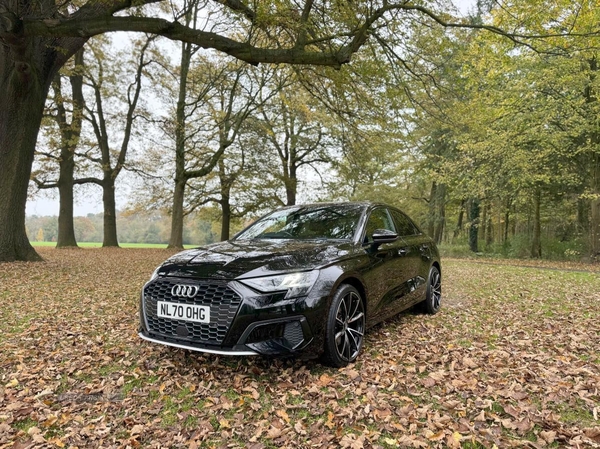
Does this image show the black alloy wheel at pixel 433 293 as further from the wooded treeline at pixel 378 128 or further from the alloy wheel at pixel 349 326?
the wooded treeline at pixel 378 128

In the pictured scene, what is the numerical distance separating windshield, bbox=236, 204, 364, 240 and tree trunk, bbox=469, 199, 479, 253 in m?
18.7

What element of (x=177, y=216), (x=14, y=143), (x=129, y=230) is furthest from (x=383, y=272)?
(x=129, y=230)

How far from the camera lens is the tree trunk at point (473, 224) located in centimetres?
2092

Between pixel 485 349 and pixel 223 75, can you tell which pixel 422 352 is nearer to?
pixel 485 349

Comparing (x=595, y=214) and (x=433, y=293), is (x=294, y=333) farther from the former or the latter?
(x=595, y=214)

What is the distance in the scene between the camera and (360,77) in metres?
9.07

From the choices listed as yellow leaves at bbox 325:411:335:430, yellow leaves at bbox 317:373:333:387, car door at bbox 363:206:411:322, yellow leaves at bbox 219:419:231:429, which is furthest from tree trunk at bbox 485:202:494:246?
yellow leaves at bbox 219:419:231:429

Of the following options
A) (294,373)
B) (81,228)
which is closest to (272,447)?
(294,373)

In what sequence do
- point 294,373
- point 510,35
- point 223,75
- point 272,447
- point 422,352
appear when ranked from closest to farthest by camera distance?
point 272,447 → point 294,373 → point 422,352 → point 510,35 → point 223,75

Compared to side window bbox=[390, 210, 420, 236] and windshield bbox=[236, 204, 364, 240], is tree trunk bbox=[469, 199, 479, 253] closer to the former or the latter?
side window bbox=[390, 210, 420, 236]

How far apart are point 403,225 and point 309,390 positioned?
295cm

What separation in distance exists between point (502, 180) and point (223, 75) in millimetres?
13096

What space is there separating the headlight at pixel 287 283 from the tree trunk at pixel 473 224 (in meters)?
20.2

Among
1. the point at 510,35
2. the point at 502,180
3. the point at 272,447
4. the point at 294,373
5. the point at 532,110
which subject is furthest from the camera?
the point at 502,180
